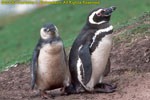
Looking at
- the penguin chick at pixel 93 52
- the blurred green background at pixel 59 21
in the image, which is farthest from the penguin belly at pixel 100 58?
the blurred green background at pixel 59 21

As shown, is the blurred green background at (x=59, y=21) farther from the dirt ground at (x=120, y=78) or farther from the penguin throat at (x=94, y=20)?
the penguin throat at (x=94, y=20)

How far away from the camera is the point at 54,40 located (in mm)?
5688

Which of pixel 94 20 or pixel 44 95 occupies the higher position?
pixel 94 20

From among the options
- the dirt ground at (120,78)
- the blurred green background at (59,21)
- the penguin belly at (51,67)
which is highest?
the penguin belly at (51,67)

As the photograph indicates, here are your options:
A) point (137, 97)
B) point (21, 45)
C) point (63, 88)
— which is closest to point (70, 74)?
Result: point (63, 88)

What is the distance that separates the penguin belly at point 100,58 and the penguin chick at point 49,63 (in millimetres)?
462

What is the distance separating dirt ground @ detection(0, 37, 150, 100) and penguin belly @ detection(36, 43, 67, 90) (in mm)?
243

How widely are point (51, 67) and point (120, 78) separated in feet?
4.71

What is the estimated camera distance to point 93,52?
5.84 metres

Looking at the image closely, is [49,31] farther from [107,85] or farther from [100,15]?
[107,85]

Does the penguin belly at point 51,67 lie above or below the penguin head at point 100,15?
below

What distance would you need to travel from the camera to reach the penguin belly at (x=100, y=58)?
19.0ft

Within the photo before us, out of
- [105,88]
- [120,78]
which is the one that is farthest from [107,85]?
[120,78]

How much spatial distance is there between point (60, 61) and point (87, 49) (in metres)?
0.48
